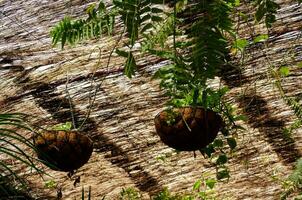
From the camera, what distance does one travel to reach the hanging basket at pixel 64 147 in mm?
2191

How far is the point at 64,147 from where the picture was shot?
7.22 feet

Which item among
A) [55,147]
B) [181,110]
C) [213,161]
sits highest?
[181,110]

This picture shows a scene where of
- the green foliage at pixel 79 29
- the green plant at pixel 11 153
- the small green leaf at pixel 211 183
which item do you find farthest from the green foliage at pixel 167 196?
the green foliage at pixel 79 29

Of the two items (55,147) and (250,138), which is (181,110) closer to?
(55,147)

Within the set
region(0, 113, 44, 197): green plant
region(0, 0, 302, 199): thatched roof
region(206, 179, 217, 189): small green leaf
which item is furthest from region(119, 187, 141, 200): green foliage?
region(0, 113, 44, 197): green plant

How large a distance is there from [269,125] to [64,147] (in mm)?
1444

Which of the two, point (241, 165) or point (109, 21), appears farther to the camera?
point (241, 165)

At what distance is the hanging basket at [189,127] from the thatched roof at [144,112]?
1.09m

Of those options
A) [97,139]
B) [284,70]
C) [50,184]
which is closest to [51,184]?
[50,184]

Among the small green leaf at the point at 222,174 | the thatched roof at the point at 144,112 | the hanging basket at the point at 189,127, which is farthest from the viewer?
the thatched roof at the point at 144,112

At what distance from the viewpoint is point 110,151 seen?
11.3 ft

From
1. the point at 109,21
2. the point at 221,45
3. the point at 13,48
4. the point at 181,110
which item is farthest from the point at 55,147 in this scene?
the point at 13,48

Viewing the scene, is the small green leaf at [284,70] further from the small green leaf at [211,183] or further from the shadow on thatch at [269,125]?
the small green leaf at [211,183]

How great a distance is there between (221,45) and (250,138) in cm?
245
